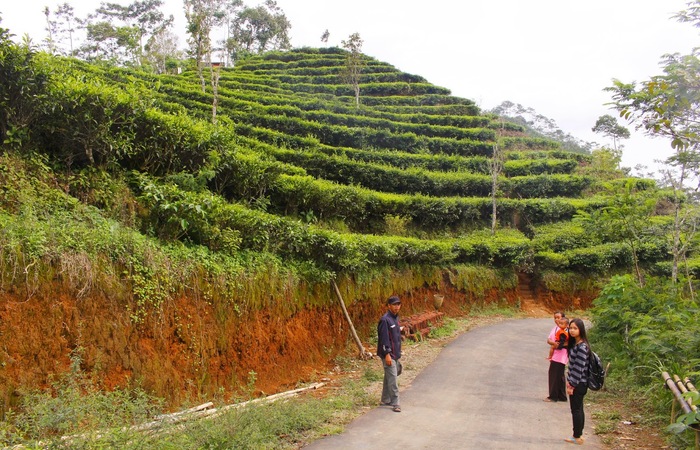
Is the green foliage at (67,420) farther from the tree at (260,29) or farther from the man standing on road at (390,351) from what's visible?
the tree at (260,29)

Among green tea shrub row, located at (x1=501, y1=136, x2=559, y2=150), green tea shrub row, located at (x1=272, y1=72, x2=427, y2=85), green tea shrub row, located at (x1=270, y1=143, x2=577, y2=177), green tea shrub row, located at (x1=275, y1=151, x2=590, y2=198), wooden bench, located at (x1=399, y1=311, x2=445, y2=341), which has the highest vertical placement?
green tea shrub row, located at (x1=272, y1=72, x2=427, y2=85)

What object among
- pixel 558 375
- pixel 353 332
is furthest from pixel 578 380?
pixel 353 332

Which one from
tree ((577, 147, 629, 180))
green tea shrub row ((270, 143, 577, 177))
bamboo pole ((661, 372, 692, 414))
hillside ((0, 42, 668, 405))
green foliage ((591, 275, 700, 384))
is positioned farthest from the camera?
tree ((577, 147, 629, 180))

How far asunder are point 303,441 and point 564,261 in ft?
61.1

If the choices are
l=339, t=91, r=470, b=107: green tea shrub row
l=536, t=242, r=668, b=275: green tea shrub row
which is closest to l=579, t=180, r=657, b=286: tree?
l=536, t=242, r=668, b=275: green tea shrub row

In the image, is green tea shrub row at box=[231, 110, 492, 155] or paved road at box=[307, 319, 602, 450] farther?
green tea shrub row at box=[231, 110, 492, 155]

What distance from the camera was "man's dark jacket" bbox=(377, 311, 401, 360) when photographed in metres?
7.71

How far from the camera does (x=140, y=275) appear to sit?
7609 millimetres

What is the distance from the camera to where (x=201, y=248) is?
9312mm

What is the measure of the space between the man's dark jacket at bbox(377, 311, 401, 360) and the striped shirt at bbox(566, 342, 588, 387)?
259 cm

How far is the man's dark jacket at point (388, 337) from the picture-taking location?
771 cm

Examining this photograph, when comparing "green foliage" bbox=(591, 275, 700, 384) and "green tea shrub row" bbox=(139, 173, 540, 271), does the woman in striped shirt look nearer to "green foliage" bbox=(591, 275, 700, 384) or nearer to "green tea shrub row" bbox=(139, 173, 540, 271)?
"green foliage" bbox=(591, 275, 700, 384)

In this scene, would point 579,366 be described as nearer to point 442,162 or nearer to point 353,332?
point 353,332

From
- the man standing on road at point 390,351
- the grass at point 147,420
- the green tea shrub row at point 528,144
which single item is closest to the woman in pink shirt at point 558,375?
the man standing on road at point 390,351
